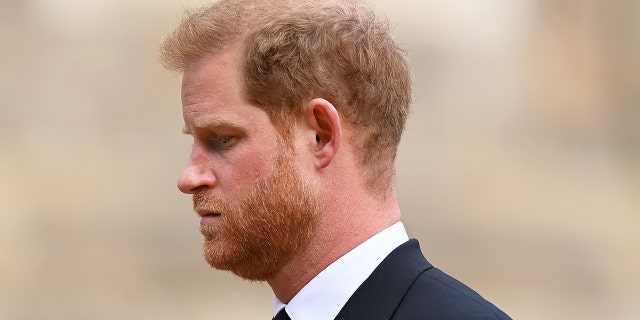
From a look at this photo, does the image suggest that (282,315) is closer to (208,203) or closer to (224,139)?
(208,203)

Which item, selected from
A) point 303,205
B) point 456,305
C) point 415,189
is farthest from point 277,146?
point 415,189

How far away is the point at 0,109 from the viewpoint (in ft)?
19.9

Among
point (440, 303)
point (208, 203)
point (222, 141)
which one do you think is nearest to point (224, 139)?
point (222, 141)

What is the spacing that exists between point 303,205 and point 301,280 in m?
0.15

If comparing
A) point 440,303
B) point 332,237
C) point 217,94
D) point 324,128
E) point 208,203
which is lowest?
point 440,303

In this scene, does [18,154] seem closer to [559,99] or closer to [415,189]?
[415,189]

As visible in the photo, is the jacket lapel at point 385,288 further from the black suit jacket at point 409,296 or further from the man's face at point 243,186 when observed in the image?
the man's face at point 243,186

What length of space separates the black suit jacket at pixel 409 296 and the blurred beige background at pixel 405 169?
3900 mm

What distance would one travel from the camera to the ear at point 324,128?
7.20 ft

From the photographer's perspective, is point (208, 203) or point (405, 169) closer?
point (208, 203)

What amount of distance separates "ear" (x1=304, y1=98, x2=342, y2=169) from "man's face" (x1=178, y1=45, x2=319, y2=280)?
0.18 ft

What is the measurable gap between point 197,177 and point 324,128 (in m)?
0.27

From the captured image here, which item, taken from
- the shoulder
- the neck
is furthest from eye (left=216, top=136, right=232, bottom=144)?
the shoulder

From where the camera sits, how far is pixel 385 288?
2148mm
